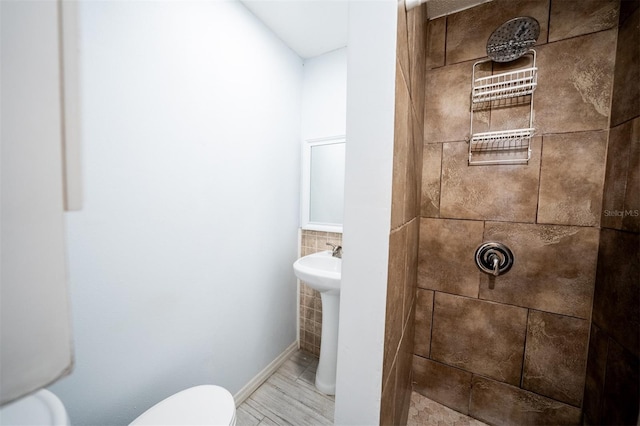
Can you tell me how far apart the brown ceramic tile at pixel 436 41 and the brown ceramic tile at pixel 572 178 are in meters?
0.69

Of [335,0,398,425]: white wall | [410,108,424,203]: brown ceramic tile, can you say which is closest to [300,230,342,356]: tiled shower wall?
[410,108,424,203]: brown ceramic tile

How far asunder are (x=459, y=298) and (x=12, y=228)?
5.21ft

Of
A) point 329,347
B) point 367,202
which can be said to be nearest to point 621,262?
point 367,202

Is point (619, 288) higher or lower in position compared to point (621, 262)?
lower

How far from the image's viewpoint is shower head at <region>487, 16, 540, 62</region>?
3.45 feet

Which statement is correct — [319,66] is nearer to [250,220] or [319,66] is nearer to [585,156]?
[250,220]

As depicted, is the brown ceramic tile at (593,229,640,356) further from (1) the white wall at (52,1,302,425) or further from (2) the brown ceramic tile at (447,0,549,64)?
(1) the white wall at (52,1,302,425)

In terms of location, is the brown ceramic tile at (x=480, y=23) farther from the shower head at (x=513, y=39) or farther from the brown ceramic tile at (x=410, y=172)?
the brown ceramic tile at (x=410, y=172)

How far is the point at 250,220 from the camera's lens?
4.78 ft

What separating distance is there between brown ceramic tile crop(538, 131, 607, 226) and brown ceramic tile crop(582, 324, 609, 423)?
0.50m

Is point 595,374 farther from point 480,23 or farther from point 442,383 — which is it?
point 480,23

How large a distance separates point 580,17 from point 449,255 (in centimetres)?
123

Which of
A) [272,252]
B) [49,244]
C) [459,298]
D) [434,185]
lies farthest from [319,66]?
[49,244]

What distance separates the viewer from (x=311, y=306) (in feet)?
6.04
